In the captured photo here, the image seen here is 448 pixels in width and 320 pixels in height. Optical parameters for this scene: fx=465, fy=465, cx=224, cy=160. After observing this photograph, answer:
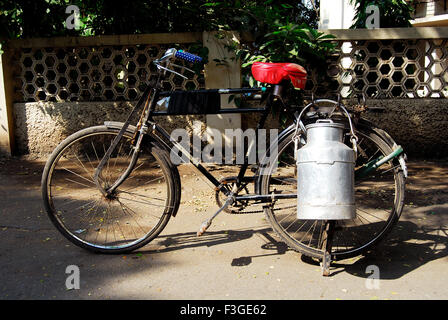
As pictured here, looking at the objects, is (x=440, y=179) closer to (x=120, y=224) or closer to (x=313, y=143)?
(x=313, y=143)

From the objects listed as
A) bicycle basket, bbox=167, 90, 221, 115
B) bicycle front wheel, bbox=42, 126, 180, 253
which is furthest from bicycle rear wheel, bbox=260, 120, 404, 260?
bicycle front wheel, bbox=42, 126, 180, 253

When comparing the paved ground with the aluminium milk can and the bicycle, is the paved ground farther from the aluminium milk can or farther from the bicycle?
the aluminium milk can

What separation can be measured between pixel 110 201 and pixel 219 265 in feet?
3.10

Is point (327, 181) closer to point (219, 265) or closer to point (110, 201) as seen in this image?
point (219, 265)

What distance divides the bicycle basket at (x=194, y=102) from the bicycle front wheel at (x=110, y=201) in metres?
0.33

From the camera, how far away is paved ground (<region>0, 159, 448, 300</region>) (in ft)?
9.55

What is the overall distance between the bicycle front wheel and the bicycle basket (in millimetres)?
327

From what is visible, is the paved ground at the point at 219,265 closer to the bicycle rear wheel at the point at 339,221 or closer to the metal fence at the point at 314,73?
the bicycle rear wheel at the point at 339,221

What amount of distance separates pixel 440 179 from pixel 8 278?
4508 millimetres

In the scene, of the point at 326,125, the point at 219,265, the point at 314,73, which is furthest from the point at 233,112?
the point at 314,73

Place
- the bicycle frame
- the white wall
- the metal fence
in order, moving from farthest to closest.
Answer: the white wall → the metal fence → the bicycle frame

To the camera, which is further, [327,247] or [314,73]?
[314,73]

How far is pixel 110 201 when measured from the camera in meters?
3.48

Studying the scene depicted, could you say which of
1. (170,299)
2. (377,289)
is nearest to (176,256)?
(170,299)
